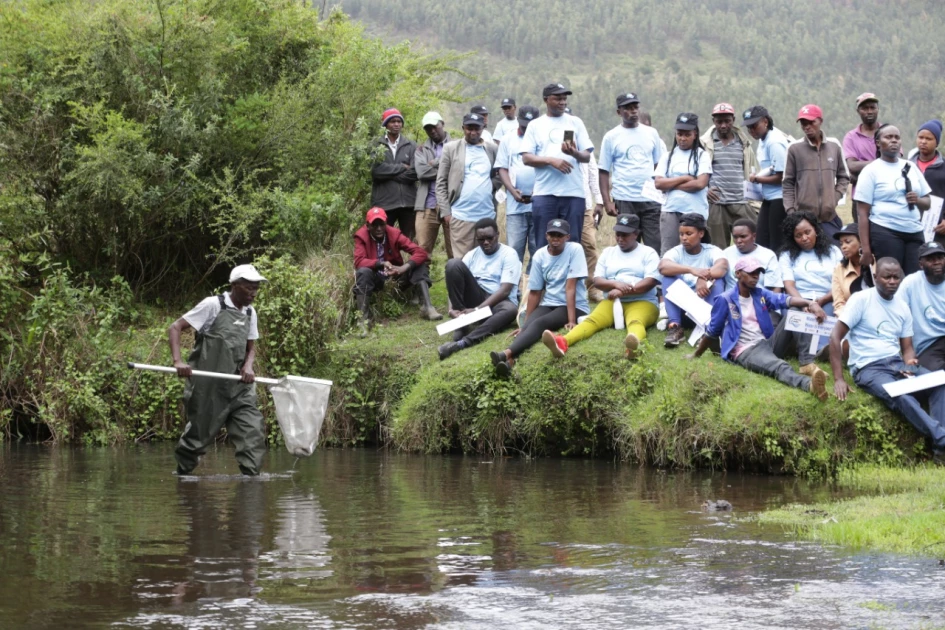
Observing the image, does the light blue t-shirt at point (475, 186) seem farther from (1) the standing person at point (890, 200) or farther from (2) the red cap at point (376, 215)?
(1) the standing person at point (890, 200)

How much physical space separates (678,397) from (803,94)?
53456 millimetres

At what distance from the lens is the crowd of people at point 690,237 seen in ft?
43.9

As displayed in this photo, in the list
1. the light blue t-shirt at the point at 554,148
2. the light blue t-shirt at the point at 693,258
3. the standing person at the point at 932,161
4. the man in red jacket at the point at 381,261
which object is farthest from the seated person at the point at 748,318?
the man in red jacket at the point at 381,261

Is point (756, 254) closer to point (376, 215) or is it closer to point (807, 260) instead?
point (807, 260)

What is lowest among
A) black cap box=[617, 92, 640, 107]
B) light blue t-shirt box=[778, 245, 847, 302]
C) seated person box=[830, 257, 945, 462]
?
seated person box=[830, 257, 945, 462]

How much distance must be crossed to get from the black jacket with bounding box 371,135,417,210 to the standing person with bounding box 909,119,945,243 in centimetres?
701

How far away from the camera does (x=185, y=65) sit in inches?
763

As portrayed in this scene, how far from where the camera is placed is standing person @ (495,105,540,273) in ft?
55.9

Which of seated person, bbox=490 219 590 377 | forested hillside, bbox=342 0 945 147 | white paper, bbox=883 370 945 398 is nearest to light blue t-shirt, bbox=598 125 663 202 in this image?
seated person, bbox=490 219 590 377

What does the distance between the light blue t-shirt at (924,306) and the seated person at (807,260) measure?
114 cm

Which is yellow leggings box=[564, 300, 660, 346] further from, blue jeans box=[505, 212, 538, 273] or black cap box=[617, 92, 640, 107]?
black cap box=[617, 92, 640, 107]

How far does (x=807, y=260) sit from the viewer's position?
48.1ft

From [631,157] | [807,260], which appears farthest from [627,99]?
[807,260]

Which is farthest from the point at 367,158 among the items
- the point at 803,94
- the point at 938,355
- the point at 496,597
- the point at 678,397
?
the point at 803,94
